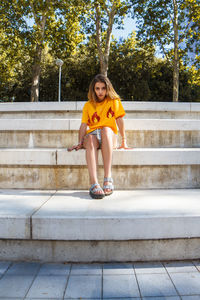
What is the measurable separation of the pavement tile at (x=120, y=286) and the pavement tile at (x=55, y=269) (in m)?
0.32

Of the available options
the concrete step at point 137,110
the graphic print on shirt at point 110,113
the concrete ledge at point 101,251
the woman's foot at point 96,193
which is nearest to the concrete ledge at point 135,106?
the concrete step at point 137,110

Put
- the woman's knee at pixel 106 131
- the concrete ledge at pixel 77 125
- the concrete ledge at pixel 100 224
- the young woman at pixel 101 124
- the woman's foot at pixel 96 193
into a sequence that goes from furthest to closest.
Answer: the concrete ledge at pixel 77 125, the woman's knee at pixel 106 131, the young woman at pixel 101 124, the woman's foot at pixel 96 193, the concrete ledge at pixel 100 224

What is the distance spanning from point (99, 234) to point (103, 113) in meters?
1.67

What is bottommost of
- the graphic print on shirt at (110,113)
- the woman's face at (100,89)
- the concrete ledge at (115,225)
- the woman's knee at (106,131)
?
the concrete ledge at (115,225)

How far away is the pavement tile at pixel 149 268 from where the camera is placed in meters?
2.03

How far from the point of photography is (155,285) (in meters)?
1.84

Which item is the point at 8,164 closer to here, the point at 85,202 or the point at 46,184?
the point at 46,184

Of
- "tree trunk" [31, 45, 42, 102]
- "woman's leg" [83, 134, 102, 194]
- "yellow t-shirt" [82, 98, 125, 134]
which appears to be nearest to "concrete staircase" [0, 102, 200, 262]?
"woman's leg" [83, 134, 102, 194]

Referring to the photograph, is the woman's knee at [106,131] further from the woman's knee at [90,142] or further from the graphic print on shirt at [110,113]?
the graphic print on shirt at [110,113]

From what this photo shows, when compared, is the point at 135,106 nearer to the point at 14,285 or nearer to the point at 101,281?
the point at 101,281

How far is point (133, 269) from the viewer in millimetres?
2062

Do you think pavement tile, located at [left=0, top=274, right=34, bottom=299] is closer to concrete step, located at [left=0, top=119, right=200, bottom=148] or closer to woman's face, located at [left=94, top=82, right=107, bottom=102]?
concrete step, located at [left=0, top=119, right=200, bottom=148]

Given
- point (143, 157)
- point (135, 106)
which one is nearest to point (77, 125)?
point (143, 157)

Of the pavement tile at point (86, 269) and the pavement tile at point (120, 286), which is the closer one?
the pavement tile at point (120, 286)
